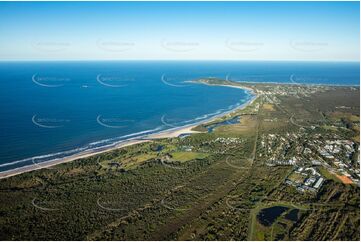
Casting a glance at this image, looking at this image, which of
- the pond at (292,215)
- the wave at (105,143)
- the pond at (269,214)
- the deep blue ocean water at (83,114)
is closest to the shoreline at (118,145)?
the wave at (105,143)

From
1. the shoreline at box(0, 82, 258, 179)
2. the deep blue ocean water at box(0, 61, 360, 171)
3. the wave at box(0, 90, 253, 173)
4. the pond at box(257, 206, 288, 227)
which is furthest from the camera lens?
the deep blue ocean water at box(0, 61, 360, 171)

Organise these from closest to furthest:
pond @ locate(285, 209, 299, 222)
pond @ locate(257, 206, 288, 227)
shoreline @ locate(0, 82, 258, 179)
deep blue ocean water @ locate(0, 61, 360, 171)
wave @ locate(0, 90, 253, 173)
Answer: pond @ locate(257, 206, 288, 227) < pond @ locate(285, 209, 299, 222) < shoreline @ locate(0, 82, 258, 179) < wave @ locate(0, 90, 253, 173) < deep blue ocean water @ locate(0, 61, 360, 171)

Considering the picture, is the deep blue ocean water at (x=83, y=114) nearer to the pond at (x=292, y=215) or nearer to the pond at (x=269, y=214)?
the pond at (x=269, y=214)

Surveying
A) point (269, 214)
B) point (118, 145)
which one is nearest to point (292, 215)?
point (269, 214)

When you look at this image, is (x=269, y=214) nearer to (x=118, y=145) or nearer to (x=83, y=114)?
(x=118, y=145)

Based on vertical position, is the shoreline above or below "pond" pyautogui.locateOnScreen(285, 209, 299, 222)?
below

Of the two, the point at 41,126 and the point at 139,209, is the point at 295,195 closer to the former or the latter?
the point at 139,209

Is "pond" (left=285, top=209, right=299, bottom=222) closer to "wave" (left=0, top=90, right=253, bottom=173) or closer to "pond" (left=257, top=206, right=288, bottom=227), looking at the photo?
"pond" (left=257, top=206, right=288, bottom=227)

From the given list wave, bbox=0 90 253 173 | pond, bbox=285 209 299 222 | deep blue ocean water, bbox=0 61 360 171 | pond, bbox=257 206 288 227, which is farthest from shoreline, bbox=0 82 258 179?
pond, bbox=285 209 299 222
